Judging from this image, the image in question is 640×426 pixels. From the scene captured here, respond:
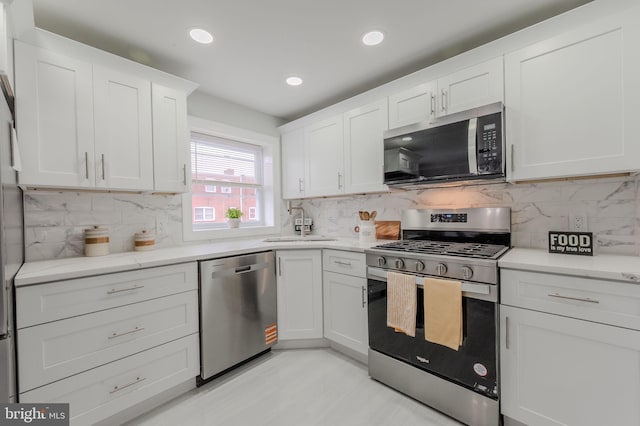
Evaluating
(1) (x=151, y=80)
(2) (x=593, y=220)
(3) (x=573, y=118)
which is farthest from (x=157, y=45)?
(2) (x=593, y=220)

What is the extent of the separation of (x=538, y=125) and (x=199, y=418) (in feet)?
8.82

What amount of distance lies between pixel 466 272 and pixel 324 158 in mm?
1759

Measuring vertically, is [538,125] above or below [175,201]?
above

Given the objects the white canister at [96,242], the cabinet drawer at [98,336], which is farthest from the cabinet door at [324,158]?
the white canister at [96,242]

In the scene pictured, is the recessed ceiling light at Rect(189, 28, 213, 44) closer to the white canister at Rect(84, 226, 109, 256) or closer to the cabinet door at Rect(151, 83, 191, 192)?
the cabinet door at Rect(151, 83, 191, 192)

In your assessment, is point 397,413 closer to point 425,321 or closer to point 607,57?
point 425,321

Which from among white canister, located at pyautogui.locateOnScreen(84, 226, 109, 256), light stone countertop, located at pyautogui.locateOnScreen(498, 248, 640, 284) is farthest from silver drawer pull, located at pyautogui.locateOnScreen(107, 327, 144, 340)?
light stone countertop, located at pyautogui.locateOnScreen(498, 248, 640, 284)

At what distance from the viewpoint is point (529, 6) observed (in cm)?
161

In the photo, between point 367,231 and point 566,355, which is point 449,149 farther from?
point 566,355

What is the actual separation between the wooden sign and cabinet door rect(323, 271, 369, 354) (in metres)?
1.23

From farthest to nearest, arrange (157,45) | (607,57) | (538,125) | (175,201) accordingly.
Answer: (175,201)
(157,45)
(538,125)
(607,57)

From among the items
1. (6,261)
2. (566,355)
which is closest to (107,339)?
(6,261)

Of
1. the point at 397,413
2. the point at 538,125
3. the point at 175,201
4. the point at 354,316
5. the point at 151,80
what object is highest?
the point at 151,80

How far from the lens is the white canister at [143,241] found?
Answer: 2127 mm
